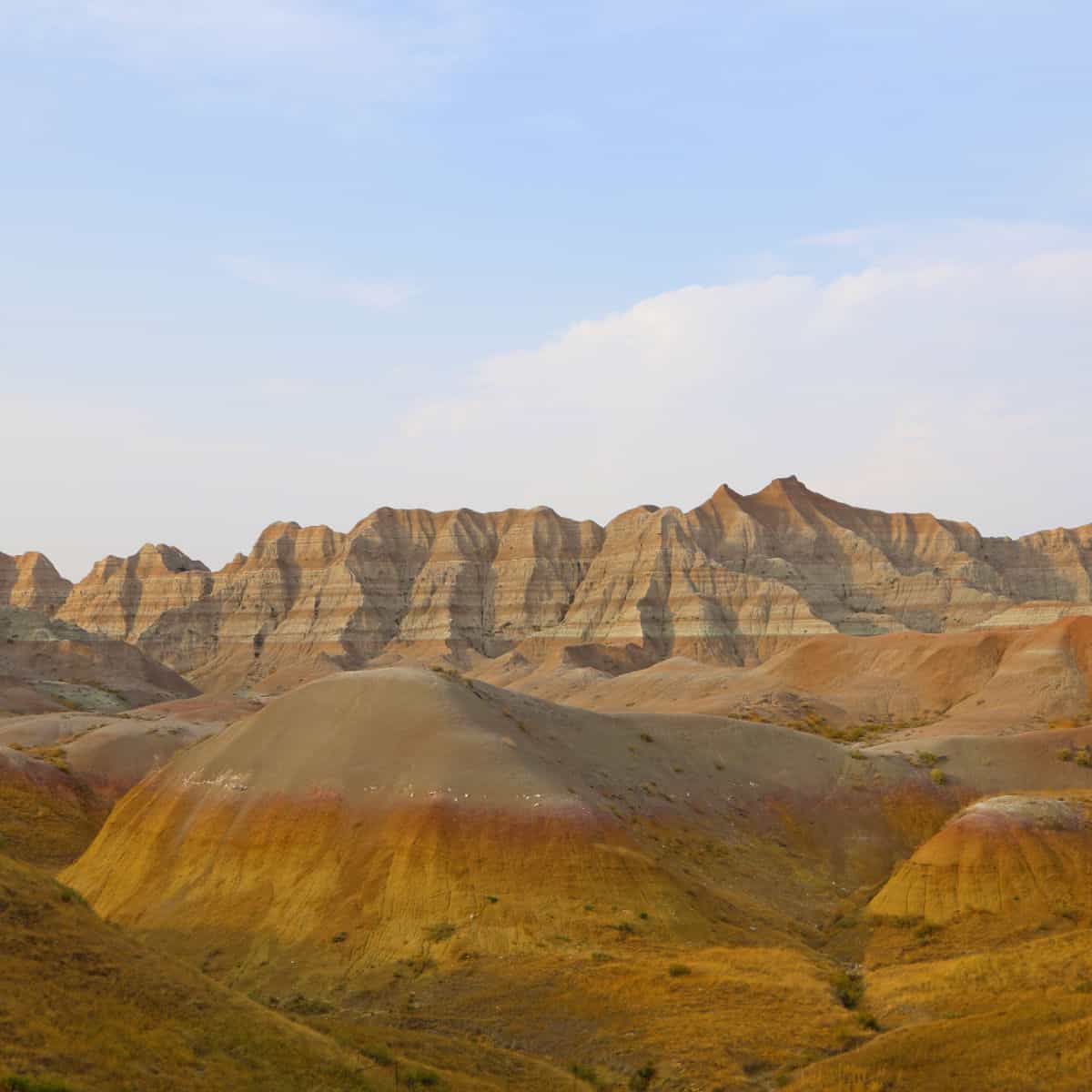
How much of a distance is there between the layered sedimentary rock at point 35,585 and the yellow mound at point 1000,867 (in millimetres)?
170771

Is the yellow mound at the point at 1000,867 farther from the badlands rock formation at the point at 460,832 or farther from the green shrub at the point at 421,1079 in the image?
the green shrub at the point at 421,1079

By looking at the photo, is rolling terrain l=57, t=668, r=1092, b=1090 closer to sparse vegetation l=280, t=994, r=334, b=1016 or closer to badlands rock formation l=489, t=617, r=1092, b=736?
sparse vegetation l=280, t=994, r=334, b=1016

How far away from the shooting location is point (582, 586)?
168m

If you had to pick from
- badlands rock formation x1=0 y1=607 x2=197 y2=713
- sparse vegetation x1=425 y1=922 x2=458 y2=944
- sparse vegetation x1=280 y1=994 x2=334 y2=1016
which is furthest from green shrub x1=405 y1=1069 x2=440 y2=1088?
badlands rock formation x1=0 y1=607 x2=197 y2=713

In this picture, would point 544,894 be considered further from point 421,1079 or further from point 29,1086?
point 29,1086

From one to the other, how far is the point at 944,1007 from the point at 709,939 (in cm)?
818

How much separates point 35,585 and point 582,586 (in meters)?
89.0

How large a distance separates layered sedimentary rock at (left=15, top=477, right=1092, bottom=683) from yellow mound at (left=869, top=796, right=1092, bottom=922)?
322 ft

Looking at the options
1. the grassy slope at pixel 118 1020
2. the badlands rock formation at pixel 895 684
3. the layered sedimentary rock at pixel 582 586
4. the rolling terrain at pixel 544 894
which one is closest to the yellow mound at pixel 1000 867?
the rolling terrain at pixel 544 894

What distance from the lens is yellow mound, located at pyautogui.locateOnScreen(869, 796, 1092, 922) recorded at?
40.6m

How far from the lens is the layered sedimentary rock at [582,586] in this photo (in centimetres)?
15125

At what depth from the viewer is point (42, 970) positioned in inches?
823

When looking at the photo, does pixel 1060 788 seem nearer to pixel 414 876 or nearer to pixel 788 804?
pixel 788 804

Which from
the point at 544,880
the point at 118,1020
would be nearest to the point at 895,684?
the point at 544,880
